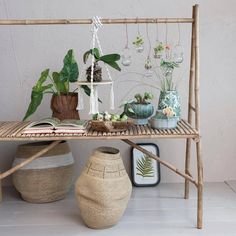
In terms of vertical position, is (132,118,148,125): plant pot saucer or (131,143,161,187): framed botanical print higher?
(132,118,148,125): plant pot saucer

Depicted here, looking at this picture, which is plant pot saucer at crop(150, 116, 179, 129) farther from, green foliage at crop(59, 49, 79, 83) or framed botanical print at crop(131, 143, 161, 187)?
framed botanical print at crop(131, 143, 161, 187)

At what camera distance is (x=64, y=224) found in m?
2.13

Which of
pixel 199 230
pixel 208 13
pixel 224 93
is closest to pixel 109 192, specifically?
pixel 199 230

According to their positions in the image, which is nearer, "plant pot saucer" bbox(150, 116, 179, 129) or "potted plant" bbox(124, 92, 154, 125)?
"plant pot saucer" bbox(150, 116, 179, 129)

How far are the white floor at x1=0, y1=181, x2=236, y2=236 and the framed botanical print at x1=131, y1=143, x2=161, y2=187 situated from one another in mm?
67

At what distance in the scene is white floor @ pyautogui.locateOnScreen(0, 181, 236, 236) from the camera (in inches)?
80.5

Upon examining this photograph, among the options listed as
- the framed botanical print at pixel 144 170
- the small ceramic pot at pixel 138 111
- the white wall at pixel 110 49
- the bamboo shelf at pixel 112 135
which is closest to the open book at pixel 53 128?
the bamboo shelf at pixel 112 135

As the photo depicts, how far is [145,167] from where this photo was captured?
2713 millimetres

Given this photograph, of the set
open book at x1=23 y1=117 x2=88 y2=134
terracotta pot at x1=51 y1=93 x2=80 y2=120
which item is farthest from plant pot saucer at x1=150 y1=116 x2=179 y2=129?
terracotta pot at x1=51 y1=93 x2=80 y2=120

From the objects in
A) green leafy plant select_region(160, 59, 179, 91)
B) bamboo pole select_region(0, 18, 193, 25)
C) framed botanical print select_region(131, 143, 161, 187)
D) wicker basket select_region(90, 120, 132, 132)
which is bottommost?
framed botanical print select_region(131, 143, 161, 187)

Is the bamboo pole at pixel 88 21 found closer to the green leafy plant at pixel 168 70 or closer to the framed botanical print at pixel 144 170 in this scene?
the green leafy plant at pixel 168 70

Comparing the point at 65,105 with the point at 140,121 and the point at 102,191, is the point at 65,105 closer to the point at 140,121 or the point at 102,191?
the point at 140,121

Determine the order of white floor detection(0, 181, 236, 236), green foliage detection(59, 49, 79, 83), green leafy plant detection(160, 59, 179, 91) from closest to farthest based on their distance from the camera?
1. white floor detection(0, 181, 236, 236)
2. green leafy plant detection(160, 59, 179, 91)
3. green foliage detection(59, 49, 79, 83)

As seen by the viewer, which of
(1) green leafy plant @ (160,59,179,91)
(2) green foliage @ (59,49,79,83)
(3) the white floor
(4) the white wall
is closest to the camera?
(3) the white floor
